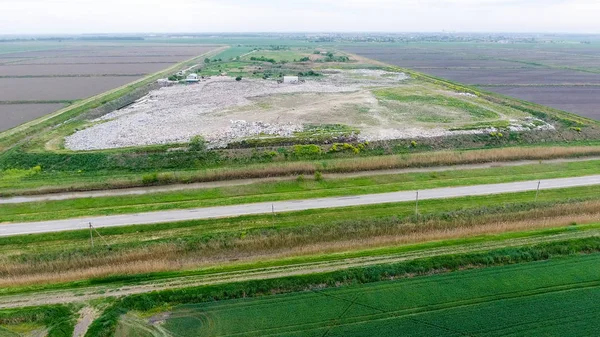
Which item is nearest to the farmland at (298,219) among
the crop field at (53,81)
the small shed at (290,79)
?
the crop field at (53,81)

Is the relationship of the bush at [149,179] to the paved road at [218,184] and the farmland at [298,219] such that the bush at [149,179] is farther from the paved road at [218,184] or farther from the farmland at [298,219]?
the paved road at [218,184]

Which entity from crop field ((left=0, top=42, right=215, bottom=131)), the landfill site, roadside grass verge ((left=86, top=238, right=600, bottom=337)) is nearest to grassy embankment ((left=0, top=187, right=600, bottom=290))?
roadside grass verge ((left=86, top=238, right=600, bottom=337))

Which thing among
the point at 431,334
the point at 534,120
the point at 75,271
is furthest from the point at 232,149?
the point at 534,120

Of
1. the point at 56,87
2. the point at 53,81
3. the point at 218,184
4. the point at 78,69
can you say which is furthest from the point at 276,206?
the point at 78,69

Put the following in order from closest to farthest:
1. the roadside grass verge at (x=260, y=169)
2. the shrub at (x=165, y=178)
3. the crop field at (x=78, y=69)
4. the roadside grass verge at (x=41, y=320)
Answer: the roadside grass verge at (x=41, y=320), the roadside grass verge at (x=260, y=169), the shrub at (x=165, y=178), the crop field at (x=78, y=69)

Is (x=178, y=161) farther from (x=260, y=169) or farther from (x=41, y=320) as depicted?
(x=41, y=320)
